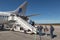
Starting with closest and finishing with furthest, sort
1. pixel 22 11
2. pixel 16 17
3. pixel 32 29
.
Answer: pixel 32 29, pixel 16 17, pixel 22 11

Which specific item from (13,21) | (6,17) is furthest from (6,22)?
(13,21)

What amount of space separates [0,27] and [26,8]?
10.4 meters

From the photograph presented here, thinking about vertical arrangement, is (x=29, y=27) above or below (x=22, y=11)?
below

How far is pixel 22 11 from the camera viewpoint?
146 ft

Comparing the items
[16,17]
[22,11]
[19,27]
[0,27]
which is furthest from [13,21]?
[22,11]

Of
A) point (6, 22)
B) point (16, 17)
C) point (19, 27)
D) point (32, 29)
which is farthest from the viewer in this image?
point (6, 22)

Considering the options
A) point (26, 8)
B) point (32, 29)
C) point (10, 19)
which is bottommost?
point (32, 29)

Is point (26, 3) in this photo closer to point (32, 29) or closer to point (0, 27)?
point (0, 27)

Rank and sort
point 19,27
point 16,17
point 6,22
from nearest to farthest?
1. point 19,27
2. point 16,17
3. point 6,22

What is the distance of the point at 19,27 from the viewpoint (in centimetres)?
3203

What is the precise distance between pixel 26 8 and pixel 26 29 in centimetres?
1858

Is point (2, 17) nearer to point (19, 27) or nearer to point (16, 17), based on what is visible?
point (16, 17)

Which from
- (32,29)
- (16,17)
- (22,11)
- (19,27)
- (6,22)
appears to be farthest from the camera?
(22,11)

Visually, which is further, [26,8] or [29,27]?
[26,8]
